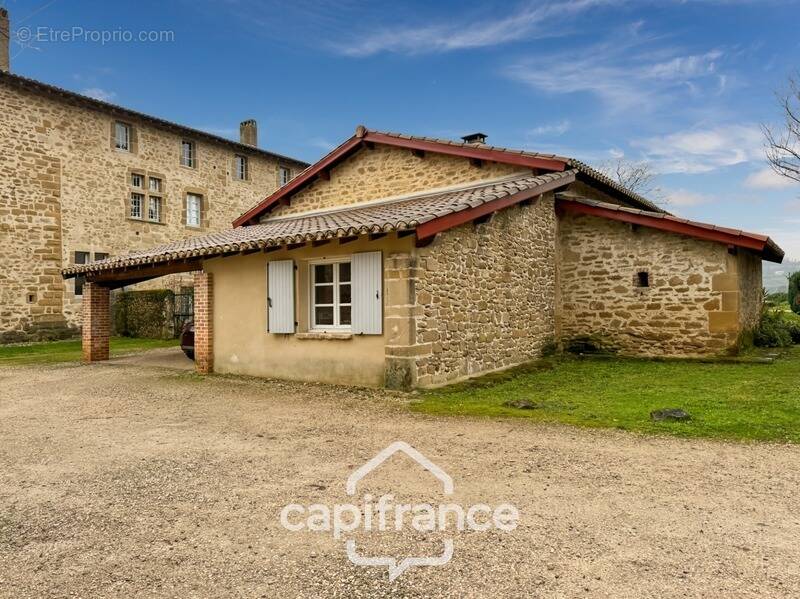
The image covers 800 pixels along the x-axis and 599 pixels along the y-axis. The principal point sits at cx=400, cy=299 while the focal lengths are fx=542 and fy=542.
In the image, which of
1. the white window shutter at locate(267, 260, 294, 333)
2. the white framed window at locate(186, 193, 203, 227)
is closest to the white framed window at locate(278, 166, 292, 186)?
the white framed window at locate(186, 193, 203, 227)

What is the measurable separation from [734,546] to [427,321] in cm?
549

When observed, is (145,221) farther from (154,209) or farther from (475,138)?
(475,138)

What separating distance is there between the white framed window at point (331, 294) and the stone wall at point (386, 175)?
407cm

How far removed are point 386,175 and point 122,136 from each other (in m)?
13.7

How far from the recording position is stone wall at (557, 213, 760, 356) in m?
10.8

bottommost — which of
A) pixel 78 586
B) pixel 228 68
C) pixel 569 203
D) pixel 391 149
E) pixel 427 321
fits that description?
pixel 78 586

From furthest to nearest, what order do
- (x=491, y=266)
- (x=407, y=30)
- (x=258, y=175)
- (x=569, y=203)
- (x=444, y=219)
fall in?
(x=258, y=175), (x=407, y=30), (x=569, y=203), (x=491, y=266), (x=444, y=219)

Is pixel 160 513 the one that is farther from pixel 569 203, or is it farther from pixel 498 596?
pixel 569 203

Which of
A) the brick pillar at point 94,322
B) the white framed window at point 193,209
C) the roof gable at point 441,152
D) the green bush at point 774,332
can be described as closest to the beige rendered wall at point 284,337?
the brick pillar at point 94,322

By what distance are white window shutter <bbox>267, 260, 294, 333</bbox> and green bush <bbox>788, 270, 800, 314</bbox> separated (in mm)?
25954

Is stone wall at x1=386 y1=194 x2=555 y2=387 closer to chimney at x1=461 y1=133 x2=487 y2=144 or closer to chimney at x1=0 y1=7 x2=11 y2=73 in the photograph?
chimney at x1=461 y1=133 x2=487 y2=144

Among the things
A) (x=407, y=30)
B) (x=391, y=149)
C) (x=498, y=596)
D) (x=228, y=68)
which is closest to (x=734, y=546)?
(x=498, y=596)

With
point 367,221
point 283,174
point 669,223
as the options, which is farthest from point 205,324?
point 283,174

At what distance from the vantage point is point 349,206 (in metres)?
13.4
